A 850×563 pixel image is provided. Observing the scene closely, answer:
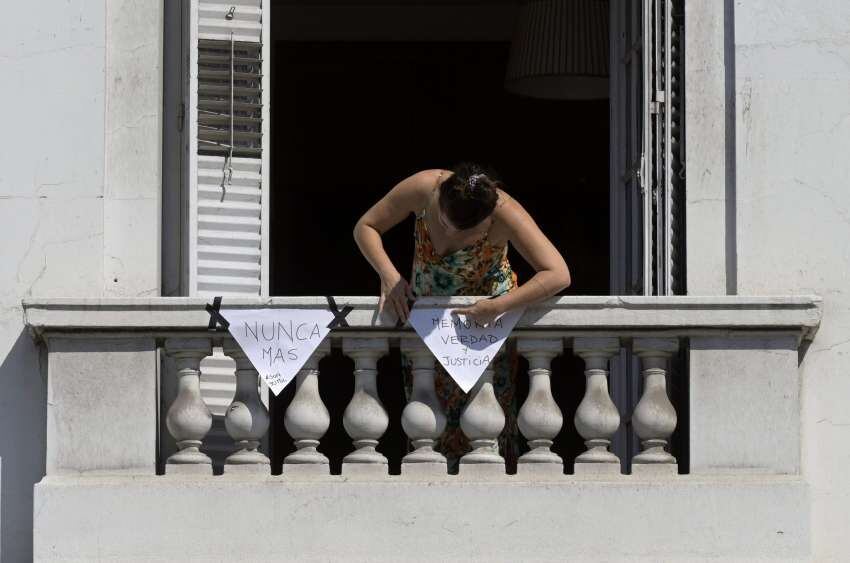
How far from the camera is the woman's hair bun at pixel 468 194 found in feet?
23.7

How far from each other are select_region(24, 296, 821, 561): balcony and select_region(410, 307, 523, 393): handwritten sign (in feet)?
0.22

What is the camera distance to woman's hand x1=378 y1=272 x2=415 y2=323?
7.57 metres

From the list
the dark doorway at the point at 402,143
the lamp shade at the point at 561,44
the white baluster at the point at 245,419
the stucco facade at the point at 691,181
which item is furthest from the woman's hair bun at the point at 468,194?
the dark doorway at the point at 402,143

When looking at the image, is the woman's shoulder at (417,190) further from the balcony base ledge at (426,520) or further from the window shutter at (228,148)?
the balcony base ledge at (426,520)

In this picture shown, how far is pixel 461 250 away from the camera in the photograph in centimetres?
762

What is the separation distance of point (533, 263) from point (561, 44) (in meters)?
3.16

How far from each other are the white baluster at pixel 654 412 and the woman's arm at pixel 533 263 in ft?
1.51

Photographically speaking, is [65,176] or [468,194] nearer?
[468,194]

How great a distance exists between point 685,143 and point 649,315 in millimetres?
933

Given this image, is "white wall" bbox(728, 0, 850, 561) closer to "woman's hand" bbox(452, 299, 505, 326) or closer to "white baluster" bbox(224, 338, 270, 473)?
"woman's hand" bbox(452, 299, 505, 326)

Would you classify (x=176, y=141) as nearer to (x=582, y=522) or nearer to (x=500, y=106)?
(x=582, y=522)

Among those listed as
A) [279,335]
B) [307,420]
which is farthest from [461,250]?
[307,420]

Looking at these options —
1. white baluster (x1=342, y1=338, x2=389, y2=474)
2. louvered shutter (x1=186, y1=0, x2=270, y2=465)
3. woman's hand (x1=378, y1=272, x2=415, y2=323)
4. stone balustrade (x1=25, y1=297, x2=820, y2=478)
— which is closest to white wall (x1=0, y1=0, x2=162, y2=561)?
louvered shutter (x1=186, y1=0, x2=270, y2=465)

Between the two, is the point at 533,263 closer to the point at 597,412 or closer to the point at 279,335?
the point at 597,412
